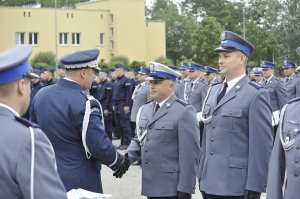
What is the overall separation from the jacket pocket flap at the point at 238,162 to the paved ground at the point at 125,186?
374 cm

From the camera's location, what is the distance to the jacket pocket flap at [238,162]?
5348mm

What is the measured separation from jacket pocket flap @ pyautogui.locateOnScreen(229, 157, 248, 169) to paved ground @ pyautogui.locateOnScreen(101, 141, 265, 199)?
3739 millimetres

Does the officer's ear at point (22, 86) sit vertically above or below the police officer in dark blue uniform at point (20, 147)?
above

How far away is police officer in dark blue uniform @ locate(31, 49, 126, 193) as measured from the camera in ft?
17.4

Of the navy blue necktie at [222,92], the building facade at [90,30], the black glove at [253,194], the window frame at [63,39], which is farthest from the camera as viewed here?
the window frame at [63,39]

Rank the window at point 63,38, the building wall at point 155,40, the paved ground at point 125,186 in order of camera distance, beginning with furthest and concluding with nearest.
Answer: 1. the building wall at point 155,40
2. the window at point 63,38
3. the paved ground at point 125,186

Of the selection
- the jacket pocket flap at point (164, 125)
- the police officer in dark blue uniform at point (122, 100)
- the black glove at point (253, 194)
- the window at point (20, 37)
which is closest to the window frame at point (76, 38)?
the window at point (20, 37)

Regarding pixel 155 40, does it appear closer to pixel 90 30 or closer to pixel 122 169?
pixel 90 30

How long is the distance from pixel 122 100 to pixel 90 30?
5554 cm

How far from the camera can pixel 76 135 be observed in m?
5.36

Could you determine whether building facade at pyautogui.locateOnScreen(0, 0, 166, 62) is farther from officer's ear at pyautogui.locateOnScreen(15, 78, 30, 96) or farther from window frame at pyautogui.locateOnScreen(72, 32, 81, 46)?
officer's ear at pyautogui.locateOnScreen(15, 78, 30, 96)

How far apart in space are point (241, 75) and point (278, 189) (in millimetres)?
1492

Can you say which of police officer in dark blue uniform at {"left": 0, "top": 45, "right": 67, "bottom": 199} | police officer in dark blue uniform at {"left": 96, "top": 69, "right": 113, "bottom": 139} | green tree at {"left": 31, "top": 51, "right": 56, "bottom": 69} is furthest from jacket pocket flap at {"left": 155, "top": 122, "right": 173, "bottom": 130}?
green tree at {"left": 31, "top": 51, "right": 56, "bottom": 69}

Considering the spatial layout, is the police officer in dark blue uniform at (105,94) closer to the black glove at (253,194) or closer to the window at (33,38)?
the black glove at (253,194)
